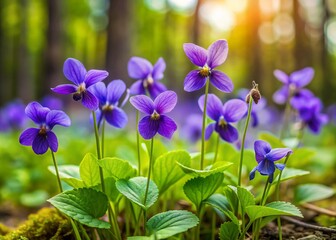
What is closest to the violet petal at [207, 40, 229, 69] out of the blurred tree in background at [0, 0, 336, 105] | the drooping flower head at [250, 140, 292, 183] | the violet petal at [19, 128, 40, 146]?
the drooping flower head at [250, 140, 292, 183]

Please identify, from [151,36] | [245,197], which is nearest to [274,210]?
[245,197]

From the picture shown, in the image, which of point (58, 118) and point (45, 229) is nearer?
point (58, 118)

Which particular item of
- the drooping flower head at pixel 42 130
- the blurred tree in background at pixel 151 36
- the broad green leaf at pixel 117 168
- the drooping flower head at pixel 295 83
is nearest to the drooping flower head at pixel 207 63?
the broad green leaf at pixel 117 168

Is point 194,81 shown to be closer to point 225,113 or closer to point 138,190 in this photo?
point 225,113

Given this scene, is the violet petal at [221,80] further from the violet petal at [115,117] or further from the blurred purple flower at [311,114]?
the blurred purple flower at [311,114]

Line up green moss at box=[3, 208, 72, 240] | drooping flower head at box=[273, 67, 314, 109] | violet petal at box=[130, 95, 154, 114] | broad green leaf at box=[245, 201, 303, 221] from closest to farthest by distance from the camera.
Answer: broad green leaf at box=[245, 201, 303, 221] → violet petal at box=[130, 95, 154, 114] → green moss at box=[3, 208, 72, 240] → drooping flower head at box=[273, 67, 314, 109]

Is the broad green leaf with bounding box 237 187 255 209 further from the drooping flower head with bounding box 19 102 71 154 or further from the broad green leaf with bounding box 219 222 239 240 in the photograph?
the drooping flower head with bounding box 19 102 71 154
